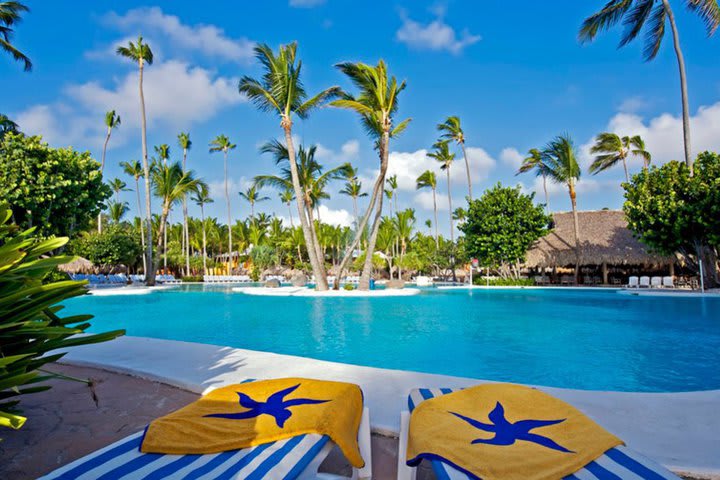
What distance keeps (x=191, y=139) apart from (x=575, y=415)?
34.4 m

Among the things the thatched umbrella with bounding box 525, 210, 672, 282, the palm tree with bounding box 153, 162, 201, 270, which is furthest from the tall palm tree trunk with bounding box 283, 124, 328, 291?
the thatched umbrella with bounding box 525, 210, 672, 282

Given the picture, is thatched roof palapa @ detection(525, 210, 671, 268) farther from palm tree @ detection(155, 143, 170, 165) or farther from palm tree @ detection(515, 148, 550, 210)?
palm tree @ detection(155, 143, 170, 165)

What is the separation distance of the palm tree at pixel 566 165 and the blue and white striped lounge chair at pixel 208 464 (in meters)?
24.9

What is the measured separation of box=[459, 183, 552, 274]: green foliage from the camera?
21.9 meters

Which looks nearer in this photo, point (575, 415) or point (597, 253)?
point (575, 415)

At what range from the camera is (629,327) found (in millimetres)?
8227

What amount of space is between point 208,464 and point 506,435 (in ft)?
4.36

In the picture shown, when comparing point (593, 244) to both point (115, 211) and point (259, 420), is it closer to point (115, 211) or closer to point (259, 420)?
point (259, 420)

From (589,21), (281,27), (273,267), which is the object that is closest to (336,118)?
(281,27)

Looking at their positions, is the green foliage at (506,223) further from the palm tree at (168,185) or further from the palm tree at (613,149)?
→ the palm tree at (168,185)

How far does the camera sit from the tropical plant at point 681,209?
14.4 m

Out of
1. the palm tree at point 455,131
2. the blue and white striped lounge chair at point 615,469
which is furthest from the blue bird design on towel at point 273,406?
the palm tree at point 455,131

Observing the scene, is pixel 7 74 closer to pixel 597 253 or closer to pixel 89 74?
pixel 89 74

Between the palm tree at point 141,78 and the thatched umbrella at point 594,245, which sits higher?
the palm tree at point 141,78
